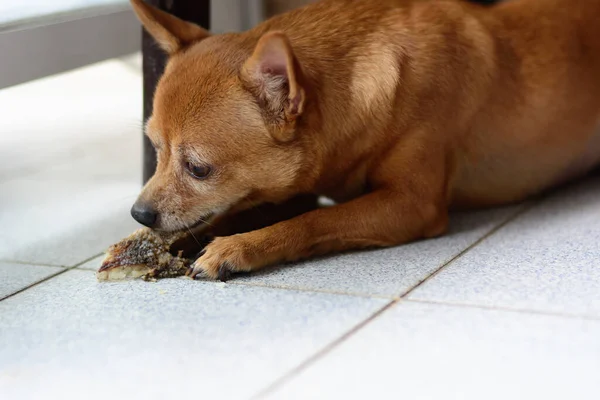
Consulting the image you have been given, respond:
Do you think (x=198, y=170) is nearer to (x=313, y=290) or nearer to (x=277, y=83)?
(x=277, y=83)

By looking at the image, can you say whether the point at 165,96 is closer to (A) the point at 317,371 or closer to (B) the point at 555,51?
(A) the point at 317,371

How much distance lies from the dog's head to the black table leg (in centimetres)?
41

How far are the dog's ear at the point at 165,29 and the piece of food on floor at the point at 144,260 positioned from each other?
1.46 feet

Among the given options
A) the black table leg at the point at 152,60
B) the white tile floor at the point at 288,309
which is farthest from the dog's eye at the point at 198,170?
the black table leg at the point at 152,60

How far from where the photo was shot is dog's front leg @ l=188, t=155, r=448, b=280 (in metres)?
1.84

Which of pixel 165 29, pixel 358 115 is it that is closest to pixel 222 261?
pixel 358 115

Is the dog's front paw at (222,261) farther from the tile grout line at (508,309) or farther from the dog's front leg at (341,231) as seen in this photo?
the tile grout line at (508,309)

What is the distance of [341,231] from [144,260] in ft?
1.45

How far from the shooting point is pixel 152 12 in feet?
6.71

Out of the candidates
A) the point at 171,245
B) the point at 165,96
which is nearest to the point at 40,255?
the point at 171,245

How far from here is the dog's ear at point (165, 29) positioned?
2.03 meters

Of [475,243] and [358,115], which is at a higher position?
[358,115]

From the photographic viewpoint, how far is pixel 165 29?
2020 millimetres

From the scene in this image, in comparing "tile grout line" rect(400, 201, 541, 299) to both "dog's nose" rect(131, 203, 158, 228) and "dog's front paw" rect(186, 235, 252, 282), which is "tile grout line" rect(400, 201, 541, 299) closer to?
"dog's front paw" rect(186, 235, 252, 282)
